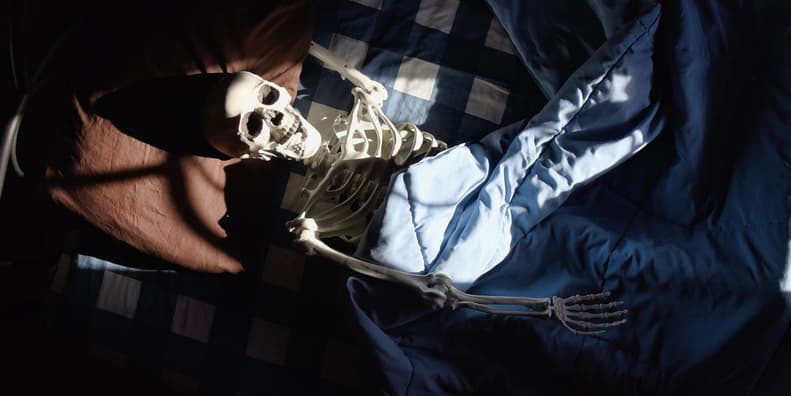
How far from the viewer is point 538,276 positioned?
954 mm

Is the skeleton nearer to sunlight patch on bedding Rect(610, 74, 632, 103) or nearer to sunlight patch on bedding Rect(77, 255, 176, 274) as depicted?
sunlight patch on bedding Rect(610, 74, 632, 103)

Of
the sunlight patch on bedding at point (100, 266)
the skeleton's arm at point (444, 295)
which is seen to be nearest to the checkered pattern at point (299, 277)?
the sunlight patch on bedding at point (100, 266)

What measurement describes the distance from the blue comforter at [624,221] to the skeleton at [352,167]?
6 cm

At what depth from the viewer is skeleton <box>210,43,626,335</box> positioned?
0.75 meters

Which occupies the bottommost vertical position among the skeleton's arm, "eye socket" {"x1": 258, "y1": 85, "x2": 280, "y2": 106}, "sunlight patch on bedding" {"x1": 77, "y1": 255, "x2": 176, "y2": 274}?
"sunlight patch on bedding" {"x1": 77, "y1": 255, "x2": 176, "y2": 274}

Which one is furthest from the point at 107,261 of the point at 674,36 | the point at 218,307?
the point at 674,36

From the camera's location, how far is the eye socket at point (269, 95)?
0.77 m

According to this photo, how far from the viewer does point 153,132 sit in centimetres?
91

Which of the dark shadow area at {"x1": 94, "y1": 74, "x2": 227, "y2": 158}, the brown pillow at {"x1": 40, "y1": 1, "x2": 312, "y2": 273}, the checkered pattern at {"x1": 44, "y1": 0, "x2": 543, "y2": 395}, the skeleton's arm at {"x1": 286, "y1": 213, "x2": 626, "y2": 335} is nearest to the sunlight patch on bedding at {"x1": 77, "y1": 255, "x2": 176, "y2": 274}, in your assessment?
the checkered pattern at {"x1": 44, "y1": 0, "x2": 543, "y2": 395}

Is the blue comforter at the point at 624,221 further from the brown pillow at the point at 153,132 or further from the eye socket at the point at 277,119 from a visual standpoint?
the brown pillow at the point at 153,132

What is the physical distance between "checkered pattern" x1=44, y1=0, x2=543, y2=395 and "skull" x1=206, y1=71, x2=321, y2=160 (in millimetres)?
315

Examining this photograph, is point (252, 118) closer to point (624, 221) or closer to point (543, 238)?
point (543, 238)

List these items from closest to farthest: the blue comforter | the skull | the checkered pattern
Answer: the skull
the blue comforter
the checkered pattern

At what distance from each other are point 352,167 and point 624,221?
481mm
